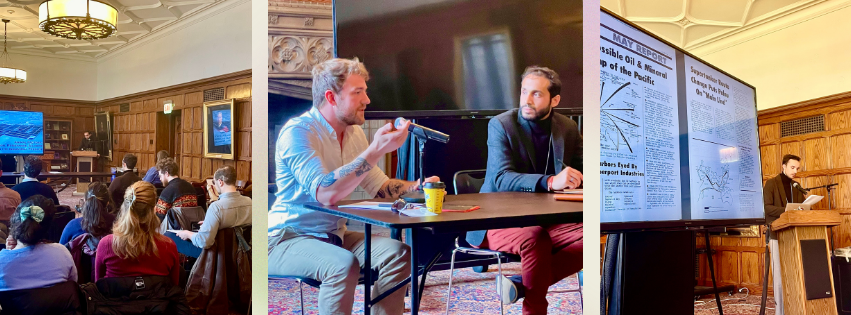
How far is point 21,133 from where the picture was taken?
171cm

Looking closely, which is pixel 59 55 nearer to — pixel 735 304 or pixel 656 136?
pixel 656 136

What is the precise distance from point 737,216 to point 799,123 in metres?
2.01

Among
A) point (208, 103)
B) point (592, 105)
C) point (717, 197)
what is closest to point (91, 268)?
point (208, 103)

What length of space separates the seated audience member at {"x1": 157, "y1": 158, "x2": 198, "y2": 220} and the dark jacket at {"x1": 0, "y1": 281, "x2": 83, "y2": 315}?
1.26 ft

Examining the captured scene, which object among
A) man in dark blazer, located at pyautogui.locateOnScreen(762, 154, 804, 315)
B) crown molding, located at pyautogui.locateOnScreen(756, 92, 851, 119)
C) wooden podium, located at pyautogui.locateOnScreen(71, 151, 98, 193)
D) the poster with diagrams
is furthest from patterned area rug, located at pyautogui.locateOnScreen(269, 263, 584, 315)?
crown molding, located at pyautogui.locateOnScreen(756, 92, 851, 119)

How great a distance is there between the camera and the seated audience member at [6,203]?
5.46 ft

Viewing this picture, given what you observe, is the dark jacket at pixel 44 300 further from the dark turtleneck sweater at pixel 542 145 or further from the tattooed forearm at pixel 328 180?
the dark turtleneck sweater at pixel 542 145

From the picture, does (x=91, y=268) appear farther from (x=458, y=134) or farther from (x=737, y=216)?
(x=737, y=216)

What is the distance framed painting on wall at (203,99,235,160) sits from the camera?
198 centimetres

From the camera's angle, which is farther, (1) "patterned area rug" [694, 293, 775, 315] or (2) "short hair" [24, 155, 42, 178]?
(1) "patterned area rug" [694, 293, 775, 315]

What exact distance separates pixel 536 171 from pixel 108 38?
1.82m

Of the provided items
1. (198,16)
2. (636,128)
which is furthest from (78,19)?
(636,128)

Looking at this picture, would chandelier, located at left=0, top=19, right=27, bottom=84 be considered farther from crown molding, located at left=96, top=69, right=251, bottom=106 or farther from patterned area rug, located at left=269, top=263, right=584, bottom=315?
patterned area rug, located at left=269, top=263, right=584, bottom=315

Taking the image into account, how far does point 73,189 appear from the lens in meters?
1.78
